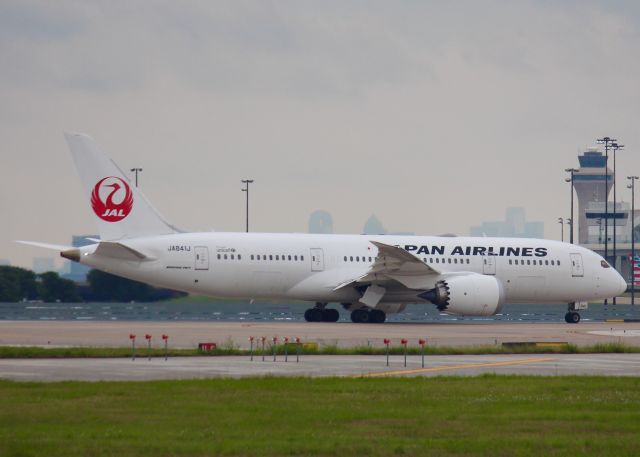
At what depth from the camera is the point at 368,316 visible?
165 feet

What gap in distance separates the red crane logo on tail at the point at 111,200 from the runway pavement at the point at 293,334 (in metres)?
4.69

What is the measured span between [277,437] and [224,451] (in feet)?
3.87

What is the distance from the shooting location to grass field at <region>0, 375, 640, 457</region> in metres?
14.0

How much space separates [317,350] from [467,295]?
18524 mm

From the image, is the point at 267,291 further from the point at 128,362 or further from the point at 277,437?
the point at 277,437

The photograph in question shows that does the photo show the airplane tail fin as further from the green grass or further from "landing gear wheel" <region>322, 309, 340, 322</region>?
the green grass

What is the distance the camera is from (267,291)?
49656 mm

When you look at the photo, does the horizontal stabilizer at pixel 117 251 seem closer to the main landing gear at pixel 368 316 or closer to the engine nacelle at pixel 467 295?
the main landing gear at pixel 368 316

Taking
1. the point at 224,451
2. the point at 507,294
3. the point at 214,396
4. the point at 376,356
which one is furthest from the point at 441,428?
the point at 507,294

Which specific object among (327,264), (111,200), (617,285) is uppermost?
(111,200)

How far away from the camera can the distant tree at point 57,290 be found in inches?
2867

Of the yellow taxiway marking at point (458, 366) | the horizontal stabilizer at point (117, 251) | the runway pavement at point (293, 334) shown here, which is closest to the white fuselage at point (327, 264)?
the horizontal stabilizer at point (117, 251)

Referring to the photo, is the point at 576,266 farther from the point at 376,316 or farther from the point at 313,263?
the point at 313,263

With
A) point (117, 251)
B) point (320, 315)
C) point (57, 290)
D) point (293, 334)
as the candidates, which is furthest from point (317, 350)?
point (57, 290)
